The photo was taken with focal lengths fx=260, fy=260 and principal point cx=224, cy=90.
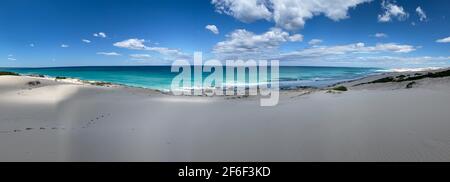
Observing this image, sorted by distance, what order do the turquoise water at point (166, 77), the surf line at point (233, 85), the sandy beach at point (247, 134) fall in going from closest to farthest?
the sandy beach at point (247, 134) → the surf line at point (233, 85) → the turquoise water at point (166, 77)

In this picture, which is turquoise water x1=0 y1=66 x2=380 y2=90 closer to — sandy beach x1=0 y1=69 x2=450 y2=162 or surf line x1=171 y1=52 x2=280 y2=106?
surf line x1=171 y1=52 x2=280 y2=106

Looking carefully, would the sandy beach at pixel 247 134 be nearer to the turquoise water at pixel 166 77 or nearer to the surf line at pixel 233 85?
the surf line at pixel 233 85

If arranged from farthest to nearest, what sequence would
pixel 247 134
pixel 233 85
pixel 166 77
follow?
pixel 166 77
pixel 233 85
pixel 247 134

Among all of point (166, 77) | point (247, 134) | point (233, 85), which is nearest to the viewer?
point (247, 134)

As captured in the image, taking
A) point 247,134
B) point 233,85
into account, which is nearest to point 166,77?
point 233,85

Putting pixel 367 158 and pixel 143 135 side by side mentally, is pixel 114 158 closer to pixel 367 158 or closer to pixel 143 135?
pixel 143 135

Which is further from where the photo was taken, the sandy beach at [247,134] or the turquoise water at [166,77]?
the turquoise water at [166,77]

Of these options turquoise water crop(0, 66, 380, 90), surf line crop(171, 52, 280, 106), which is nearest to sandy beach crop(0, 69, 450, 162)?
surf line crop(171, 52, 280, 106)

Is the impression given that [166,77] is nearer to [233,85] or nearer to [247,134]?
[233,85]

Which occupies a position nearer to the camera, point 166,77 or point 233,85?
point 233,85

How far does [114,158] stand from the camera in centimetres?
409

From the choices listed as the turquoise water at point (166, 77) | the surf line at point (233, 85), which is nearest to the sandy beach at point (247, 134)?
the surf line at point (233, 85)
